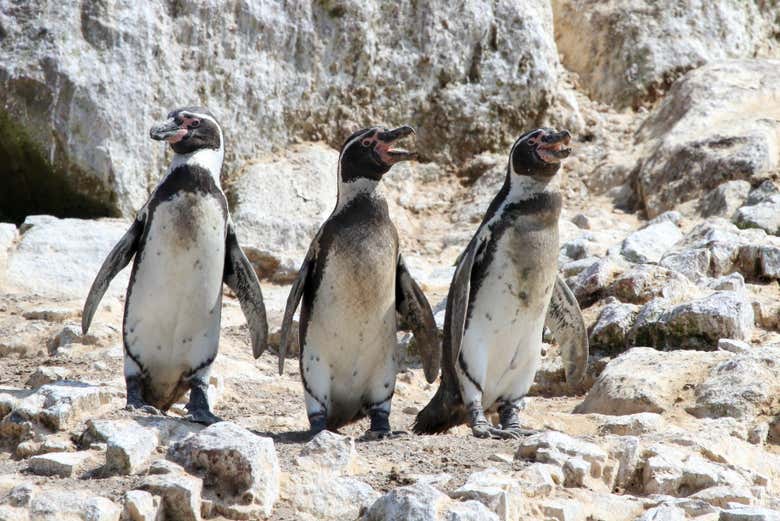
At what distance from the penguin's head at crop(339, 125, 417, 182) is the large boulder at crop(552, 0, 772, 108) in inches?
277

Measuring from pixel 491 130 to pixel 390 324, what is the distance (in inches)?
238

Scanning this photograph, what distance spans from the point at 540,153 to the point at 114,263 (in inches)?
83.5

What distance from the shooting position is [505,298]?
18.9 ft

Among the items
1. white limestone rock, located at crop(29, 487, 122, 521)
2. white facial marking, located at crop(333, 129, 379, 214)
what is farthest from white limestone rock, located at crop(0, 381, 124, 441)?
white facial marking, located at crop(333, 129, 379, 214)

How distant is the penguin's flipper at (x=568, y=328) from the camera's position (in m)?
6.40

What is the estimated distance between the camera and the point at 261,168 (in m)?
Result: 10.3

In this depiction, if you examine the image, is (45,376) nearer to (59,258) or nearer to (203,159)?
(203,159)

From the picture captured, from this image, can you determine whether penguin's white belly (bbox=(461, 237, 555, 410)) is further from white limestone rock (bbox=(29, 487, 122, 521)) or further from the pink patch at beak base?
white limestone rock (bbox=(29, 487, 122, 521))

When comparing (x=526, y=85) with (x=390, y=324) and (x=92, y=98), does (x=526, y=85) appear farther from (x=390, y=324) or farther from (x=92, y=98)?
(x=390, y=324)

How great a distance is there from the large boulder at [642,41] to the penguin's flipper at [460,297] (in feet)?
22.6

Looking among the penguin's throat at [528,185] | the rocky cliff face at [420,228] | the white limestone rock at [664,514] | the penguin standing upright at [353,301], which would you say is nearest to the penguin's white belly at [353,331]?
the penguin standing upright at [353,301]

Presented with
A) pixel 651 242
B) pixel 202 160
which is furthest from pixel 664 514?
pixel 651 242

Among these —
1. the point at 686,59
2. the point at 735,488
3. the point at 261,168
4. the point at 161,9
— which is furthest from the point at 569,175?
the point at 735,488

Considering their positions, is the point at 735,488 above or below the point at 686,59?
below
